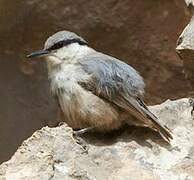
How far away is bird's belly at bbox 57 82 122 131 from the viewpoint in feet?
13.7

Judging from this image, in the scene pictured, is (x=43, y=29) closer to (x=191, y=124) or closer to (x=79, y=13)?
(x=79, y=13)

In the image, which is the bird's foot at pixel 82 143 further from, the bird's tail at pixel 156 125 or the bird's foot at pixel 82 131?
the bird's tail at pixel 156 125

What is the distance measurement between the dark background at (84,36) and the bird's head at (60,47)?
871mm

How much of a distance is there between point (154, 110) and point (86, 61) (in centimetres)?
43

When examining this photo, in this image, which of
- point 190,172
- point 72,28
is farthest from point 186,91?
point 190,172

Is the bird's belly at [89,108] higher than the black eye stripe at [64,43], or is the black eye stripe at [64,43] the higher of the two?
the black eye stripe at [64,43]

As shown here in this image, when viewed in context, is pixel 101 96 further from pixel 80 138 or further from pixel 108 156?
pixel 108 156

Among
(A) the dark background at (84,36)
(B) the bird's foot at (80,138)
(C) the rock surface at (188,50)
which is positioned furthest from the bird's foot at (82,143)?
(A) the dark background at (84,36)

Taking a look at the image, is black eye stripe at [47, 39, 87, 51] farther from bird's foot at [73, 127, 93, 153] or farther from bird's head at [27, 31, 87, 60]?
bird's foot at [73, 127, 93, 153]

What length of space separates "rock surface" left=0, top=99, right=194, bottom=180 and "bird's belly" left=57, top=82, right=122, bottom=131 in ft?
0.21

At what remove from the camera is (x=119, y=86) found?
4.21m

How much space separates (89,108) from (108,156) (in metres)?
0.39

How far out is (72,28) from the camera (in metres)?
5.37

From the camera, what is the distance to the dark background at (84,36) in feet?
17.5
